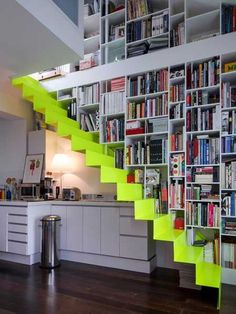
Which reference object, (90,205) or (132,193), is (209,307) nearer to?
(132,193)

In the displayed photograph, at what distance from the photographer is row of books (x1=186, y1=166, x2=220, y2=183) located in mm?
3094

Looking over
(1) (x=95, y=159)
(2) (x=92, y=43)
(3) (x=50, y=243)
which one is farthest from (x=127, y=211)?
(2) (x=92, y=43)

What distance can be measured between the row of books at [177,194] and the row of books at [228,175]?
1.54ft

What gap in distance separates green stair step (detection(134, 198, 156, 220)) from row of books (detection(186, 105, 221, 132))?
1.00 meters

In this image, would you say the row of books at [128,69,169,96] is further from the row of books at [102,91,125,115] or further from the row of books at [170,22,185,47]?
the row of books at [170,22,185,47]

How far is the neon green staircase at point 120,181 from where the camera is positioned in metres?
2.62

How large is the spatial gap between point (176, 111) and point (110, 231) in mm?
1778

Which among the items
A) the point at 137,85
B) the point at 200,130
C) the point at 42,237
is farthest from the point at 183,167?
the point at 42,237

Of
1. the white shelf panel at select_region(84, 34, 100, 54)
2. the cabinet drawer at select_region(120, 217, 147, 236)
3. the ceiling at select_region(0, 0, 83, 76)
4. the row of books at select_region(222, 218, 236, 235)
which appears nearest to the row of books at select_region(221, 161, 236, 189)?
the row of books at select_region(222, 218, 236, 235)

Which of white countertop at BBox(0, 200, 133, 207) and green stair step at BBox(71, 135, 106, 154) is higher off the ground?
green stair step at BBox(71, 135, 106, 154)

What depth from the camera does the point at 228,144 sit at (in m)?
3.07

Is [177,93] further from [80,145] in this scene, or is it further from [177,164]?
[80,145]

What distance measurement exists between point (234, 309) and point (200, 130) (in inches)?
73.1

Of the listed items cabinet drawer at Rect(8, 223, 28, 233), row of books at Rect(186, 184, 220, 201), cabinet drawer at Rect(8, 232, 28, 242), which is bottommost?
cabinet drawer at Rect(8, 232, 28, 242)
